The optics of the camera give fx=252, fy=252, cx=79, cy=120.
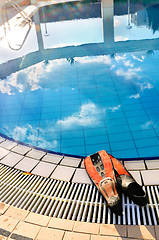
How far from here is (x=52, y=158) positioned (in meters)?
5.41

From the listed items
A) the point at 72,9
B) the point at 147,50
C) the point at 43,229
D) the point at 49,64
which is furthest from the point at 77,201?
the point at 72,9

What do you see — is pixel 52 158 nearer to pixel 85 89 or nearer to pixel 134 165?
pixel 134 165

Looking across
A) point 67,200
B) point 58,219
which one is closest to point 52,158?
point 67,200

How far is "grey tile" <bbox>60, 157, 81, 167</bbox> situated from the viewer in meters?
5.18

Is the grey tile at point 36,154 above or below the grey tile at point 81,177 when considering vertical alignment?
below

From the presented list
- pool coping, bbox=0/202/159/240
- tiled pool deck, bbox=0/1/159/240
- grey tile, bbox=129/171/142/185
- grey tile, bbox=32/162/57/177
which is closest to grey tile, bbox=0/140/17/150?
tiled pool deck, bbox=0/1/159/240

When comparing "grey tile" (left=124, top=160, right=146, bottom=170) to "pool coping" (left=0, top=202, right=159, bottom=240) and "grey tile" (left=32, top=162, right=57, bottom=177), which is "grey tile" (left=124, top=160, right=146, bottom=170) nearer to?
"pool coping" (left=0, top=202, right=159, bottom=240)

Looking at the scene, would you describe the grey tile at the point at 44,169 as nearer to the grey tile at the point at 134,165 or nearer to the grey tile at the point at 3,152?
the grey tile at the point at 3,152

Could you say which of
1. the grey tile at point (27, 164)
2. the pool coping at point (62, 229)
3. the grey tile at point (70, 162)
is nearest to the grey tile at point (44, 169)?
the grey tile at point (27, 164)

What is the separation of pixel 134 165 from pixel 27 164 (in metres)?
2.18

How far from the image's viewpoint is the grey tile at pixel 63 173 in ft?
15.8

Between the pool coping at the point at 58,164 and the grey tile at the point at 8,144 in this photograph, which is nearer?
the pool coping at the point at 58,164

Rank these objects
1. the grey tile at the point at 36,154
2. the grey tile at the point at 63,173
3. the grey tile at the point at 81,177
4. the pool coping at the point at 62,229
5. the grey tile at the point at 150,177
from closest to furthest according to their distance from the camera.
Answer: the pool coping at the point at 62,229 < the grey tile at the point at 150,177 < the grey tile at the point at 81,177 < the grey tile at the point at 63,173 < the grey tile at the point at 36,154

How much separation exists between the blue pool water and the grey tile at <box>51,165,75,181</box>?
1.09m
